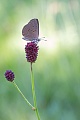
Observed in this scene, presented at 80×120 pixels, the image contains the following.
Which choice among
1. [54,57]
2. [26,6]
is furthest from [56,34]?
[26,6]

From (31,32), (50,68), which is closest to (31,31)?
(31,32)

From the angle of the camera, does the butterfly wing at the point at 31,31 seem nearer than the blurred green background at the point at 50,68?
Yes

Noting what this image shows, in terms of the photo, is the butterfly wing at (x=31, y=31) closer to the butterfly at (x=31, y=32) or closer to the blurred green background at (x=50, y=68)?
the butterfly at (x=31, y=32)

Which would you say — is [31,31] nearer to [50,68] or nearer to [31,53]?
[31,53]

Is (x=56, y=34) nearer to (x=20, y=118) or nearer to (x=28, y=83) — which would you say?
Answer: (x=28, y=83)

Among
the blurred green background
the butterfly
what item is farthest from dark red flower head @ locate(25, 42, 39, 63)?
the blurred green background

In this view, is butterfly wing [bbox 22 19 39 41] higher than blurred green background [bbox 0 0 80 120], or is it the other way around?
butterfly wing [bbox 22 19 39 41]

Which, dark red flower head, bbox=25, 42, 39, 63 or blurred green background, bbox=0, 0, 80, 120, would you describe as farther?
blurred green background, bbox=0, 0, 80, 120

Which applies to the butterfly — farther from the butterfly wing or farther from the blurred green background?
the blurred green background

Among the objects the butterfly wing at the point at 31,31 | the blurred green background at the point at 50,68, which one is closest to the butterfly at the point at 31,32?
the butterfly wing at the point at 31,31
